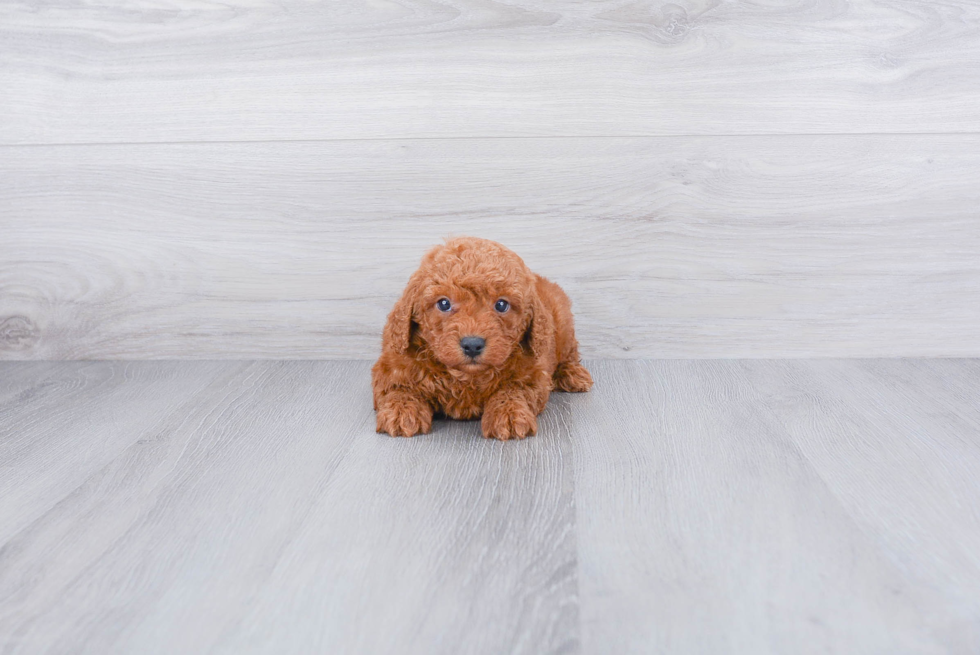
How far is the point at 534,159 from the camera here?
175cm

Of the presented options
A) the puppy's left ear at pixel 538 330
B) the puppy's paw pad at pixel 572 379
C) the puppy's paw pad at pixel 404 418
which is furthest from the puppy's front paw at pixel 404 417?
the puppy's paw pad at pixel 572 379

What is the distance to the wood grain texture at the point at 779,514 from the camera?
771 millimetres

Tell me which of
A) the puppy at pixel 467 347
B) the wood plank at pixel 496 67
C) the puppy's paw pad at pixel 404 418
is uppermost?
the wood plank at pixel 496 67

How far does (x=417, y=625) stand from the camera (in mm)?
775

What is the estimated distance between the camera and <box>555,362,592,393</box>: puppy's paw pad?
63.2 inches

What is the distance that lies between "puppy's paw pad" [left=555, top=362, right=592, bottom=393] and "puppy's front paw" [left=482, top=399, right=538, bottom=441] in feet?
0.91

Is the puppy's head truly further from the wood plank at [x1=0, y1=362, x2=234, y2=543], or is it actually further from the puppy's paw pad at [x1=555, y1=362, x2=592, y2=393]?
the wood plank at [x1=0, y1=362, x2=234, y2=543]

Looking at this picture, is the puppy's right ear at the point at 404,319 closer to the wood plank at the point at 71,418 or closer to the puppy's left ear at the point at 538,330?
the puppy's left ear at the point at 538,330

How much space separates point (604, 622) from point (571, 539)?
0.18 m

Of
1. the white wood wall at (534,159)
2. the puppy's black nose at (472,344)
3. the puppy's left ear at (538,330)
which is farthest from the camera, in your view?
the white wood wall at (534,159)

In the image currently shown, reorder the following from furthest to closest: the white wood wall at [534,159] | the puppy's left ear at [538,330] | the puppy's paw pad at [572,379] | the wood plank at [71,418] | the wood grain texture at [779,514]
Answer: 1. the white wood wall at [534,159]
2. the puppy's paw pad at [572,379]
3. the puppy's left ear at [538,330]
4. the wood plank at [71,418]
5. the wood grain texture at [779,514]

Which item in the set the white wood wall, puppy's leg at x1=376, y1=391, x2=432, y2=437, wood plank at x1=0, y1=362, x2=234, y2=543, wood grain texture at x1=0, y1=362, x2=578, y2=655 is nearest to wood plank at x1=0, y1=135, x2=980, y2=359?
the white wood wall

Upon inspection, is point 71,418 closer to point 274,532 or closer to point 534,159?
point 274,532

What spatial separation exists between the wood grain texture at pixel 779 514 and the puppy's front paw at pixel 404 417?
272 millimetres
